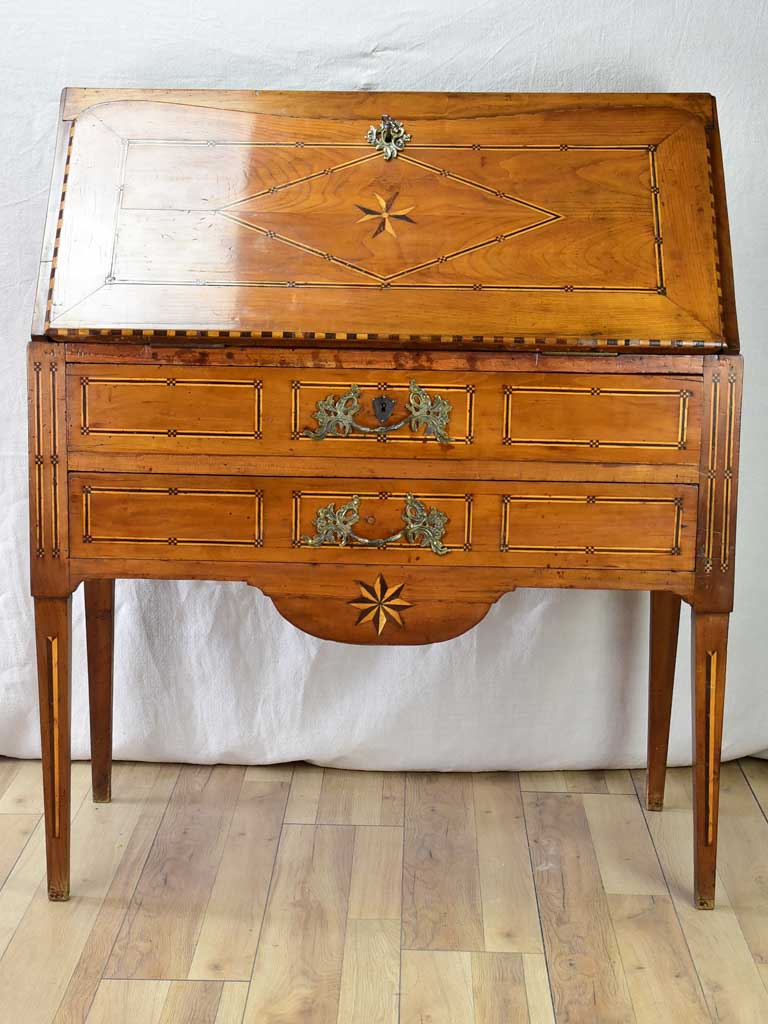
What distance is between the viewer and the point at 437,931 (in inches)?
71.1

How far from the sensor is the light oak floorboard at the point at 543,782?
2.36 m

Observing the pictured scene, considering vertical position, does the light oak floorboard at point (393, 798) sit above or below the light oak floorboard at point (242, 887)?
above

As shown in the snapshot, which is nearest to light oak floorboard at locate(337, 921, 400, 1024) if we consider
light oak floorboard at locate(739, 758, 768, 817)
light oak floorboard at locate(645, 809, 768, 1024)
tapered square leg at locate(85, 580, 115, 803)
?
light oak floorboard at locate(645, 809, 768, 1024)

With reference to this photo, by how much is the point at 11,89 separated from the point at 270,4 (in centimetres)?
56

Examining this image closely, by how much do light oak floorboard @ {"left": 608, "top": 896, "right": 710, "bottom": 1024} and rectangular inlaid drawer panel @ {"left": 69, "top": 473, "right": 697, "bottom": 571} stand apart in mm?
609

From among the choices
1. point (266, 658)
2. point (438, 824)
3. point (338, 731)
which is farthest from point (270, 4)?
point (438, 824)

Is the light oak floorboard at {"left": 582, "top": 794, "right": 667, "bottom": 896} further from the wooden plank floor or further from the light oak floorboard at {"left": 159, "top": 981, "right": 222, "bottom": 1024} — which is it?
the light oak floorboard at {"left": 159, "top": 981, "right": 222, "bottom": 1024}

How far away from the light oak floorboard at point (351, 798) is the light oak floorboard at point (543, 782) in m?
0.31

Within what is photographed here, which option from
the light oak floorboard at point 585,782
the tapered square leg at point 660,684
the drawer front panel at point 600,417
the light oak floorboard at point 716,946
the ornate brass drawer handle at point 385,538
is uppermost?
the drawer front panel at point 600,417

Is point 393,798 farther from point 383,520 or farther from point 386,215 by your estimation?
point 386,215

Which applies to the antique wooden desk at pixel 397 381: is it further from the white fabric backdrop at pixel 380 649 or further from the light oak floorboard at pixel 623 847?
the white fabric backdrop at pixel 380 649

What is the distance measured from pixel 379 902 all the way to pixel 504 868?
0.85 feet

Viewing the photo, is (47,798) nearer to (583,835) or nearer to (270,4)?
(583,835)

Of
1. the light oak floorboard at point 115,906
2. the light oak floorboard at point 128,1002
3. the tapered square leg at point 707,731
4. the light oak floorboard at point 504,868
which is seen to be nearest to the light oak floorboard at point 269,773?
the light oak floorboard at point 115,906
